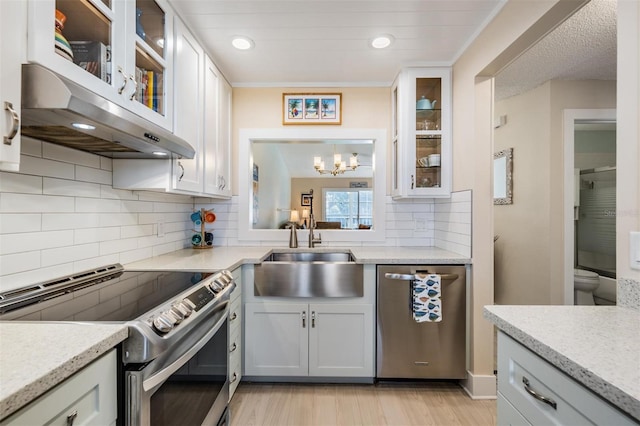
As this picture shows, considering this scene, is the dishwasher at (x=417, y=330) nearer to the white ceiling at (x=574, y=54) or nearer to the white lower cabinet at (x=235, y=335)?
the white lower cabinet at (x=235, y=335)

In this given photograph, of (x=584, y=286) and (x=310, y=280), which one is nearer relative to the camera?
(x=310, y=280)

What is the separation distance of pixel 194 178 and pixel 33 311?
42.9 inches

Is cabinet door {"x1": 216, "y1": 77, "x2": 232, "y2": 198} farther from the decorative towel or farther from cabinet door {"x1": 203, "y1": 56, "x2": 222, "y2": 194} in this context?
the decorative towel

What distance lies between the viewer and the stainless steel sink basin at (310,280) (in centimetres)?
199

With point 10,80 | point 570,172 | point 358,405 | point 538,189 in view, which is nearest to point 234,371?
point 358,405

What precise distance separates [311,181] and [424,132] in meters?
5.70

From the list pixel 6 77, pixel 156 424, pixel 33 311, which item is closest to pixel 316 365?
pixel 156 424

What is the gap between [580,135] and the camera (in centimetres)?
367

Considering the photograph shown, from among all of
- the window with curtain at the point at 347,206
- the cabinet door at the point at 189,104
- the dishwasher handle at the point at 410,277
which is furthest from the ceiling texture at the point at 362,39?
the window with curtain at the point at 347,206

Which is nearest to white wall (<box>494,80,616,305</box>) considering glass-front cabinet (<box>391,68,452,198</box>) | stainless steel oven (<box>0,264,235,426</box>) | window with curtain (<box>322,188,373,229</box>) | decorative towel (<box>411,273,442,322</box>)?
glass-front cabinet (<box>391,68,452,198</box>)

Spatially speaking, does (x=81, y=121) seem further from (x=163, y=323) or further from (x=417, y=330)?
(x=417, y=330)

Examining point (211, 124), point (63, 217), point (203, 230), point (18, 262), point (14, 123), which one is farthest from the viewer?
point (203, 230)

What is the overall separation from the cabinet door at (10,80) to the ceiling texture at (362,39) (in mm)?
1024

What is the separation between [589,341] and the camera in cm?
70
